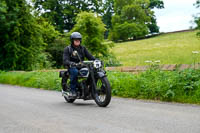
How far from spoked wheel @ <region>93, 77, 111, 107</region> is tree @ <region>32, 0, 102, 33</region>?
4975 centimetres

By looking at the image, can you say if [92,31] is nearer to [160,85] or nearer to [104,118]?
[160,85]

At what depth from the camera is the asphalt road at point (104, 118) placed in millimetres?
5336

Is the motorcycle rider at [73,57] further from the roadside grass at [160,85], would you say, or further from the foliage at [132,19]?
the foliage at [132,19]

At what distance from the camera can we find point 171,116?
630cm

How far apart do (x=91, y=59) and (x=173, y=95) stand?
7.48ft

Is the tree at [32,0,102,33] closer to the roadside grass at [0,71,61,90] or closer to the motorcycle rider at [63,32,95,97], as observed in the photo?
the roadside grass at [0,71,61,90]

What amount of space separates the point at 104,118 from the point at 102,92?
64.3 inches

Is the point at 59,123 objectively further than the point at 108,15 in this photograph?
No

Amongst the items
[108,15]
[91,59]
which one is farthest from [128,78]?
[108,15]

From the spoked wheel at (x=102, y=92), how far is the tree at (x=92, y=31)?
597 inches

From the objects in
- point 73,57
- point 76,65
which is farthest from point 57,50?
point 76,65

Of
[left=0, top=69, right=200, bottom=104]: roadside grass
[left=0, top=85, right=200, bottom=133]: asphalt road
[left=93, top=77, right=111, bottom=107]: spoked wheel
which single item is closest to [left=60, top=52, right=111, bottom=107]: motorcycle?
[left=93, top=77, right=111, bottom=107]: spoked wheel

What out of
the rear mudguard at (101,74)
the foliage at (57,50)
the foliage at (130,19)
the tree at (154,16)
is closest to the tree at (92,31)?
the foliage at (57,50)

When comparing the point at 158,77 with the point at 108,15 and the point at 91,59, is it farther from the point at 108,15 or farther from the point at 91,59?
the point at 108,15
